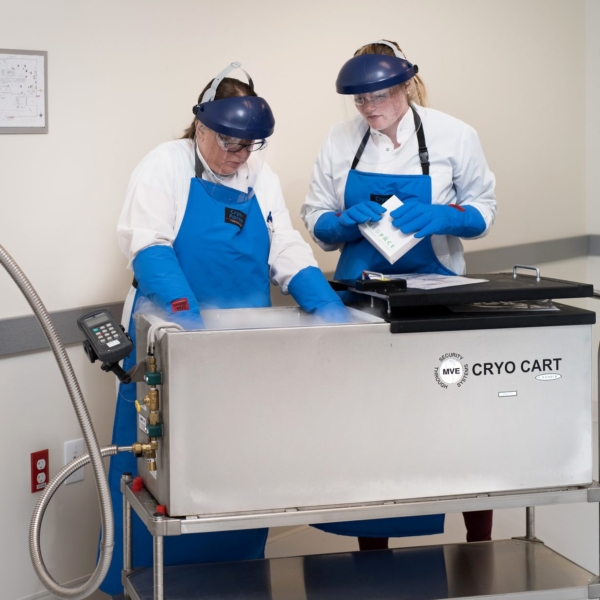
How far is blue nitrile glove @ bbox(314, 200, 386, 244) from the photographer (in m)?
2.12

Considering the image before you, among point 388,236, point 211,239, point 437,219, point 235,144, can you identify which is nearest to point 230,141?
point 235,144

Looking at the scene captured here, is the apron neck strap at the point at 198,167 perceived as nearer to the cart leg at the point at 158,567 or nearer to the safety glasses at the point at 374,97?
the safety glasses at the point at 374,97

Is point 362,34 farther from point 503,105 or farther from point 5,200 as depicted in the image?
point 5,200

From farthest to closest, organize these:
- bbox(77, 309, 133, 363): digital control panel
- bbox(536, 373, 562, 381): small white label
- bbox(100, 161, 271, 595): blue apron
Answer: bbox(100, 161, 271, 595): blue apron < bbox(536, 373, 562, 381): small white label < bbox(77, 309, 133, 363): digital control panel

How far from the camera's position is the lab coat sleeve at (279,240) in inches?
84.5

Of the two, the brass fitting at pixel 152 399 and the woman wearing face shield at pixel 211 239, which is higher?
the woman wearing face shield at pixel 211 239

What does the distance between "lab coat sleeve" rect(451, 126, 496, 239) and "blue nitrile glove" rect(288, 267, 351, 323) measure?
0.52m

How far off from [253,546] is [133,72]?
131 centimetres

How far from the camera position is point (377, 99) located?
2.13 m

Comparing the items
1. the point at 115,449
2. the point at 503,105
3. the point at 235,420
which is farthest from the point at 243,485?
the point at 503,105

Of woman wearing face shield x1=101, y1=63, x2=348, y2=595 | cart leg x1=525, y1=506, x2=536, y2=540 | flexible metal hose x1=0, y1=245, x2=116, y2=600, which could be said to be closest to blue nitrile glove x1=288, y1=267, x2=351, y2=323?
woman wearing face shield x1=101, y1=63, x2=348, y2=595

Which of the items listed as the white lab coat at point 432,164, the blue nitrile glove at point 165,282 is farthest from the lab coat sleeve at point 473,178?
the blue nitrile glove at point 165,282

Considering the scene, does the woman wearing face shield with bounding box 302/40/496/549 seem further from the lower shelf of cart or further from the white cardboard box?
the lower shelf of cart

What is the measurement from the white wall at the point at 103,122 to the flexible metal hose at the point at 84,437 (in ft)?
1.90
